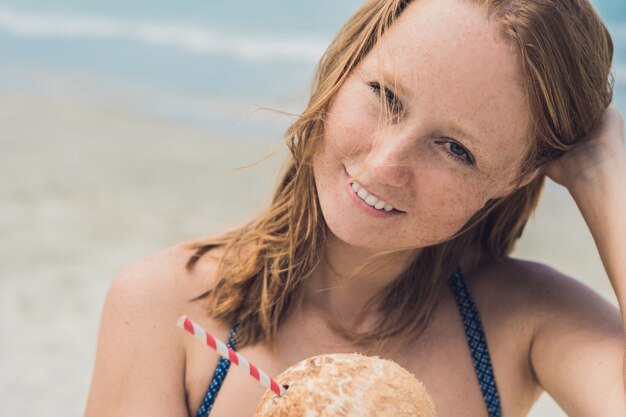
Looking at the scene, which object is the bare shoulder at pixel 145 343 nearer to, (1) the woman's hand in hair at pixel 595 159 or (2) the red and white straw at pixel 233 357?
(2) the red and white straw at pixel 233 357

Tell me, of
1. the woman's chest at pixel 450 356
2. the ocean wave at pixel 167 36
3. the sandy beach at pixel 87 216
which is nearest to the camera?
the woman's chest at pixel 450 356

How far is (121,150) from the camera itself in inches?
282

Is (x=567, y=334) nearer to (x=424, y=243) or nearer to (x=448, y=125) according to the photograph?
(x=424, y=243)

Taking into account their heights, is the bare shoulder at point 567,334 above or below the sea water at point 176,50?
above

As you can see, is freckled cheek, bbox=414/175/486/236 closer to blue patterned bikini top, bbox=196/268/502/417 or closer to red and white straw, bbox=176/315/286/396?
blue patterned bikini top, bbox=196/268/502/417

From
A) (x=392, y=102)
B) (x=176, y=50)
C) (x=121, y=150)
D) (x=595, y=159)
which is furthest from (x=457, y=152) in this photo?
(x=176, y=50)

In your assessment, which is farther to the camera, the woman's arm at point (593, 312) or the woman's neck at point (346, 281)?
the woman's neck at point (346, 281)

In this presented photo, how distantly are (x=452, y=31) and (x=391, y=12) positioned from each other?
0.21 metres

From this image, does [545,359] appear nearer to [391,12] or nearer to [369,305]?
[369,305]

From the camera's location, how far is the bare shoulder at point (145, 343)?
190 cm

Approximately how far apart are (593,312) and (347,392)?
0.91m

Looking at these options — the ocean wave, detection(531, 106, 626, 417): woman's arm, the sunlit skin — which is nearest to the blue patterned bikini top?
detection(531, 106, 626, 417): woman's arm

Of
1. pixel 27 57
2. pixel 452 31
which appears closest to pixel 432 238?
pixel 452 31

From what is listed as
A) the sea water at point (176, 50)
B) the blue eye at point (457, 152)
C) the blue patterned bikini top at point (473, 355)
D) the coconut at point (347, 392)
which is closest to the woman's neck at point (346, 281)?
the blue patterned bikini top at point (473, 355)
